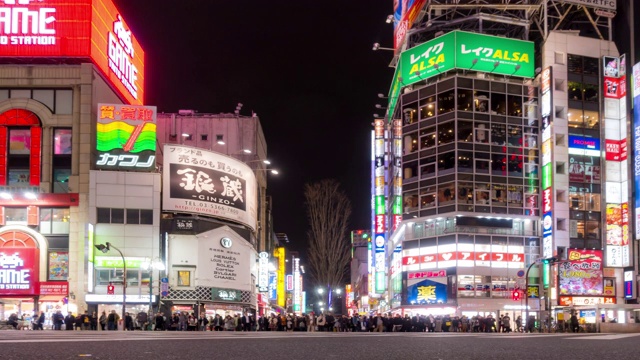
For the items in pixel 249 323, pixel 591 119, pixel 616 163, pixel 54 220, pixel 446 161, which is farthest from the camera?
pixel 591 119

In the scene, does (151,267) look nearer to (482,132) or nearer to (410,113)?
(410,113)

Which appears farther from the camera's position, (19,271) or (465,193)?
(465,193)

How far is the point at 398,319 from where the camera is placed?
3925 cm

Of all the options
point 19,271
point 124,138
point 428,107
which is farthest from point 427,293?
point 19,271

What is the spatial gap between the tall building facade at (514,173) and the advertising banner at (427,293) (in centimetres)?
8

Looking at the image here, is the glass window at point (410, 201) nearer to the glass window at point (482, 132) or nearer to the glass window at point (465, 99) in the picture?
the glass window at point (482, 132)

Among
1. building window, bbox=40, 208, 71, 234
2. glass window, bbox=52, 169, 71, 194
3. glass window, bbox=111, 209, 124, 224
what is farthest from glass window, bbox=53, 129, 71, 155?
glass window, bbox=111, 209, 124, 224

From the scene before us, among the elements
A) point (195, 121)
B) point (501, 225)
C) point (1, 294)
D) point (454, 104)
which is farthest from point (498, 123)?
point (1, 294)

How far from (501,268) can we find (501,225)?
10.7ft

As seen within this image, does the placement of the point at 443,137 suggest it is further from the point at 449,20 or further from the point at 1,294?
the point at 1,294

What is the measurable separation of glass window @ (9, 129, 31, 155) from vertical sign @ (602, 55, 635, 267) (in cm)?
3982

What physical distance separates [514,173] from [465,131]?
4781 mm

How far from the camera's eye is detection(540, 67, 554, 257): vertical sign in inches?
2254

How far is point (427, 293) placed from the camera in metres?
59.1
